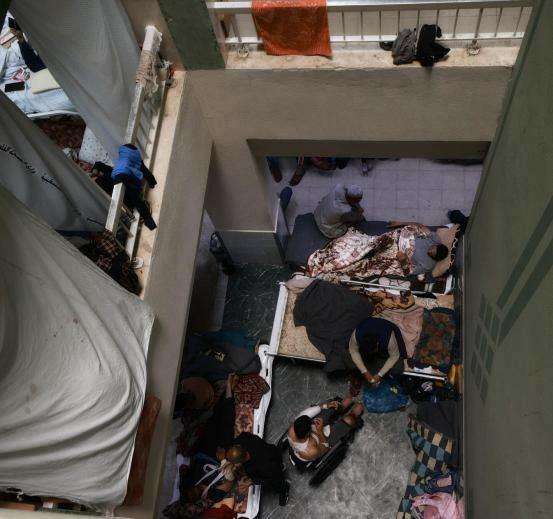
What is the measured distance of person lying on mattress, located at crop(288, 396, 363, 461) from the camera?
5.06 metres

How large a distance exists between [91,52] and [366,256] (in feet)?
12.8

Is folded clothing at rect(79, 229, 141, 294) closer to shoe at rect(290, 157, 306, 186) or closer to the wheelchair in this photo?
the wheelchair

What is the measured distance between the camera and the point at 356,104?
161 inches

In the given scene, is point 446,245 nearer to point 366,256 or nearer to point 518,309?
point 366,256

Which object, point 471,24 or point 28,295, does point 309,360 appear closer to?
point 28,295

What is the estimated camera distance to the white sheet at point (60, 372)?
217 cm

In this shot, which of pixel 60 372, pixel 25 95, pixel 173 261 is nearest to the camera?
pixel 60 372

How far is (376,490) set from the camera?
5.32 meters

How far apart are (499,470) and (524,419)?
767 mm

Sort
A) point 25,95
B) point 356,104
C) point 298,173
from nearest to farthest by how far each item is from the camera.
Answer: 1. point 356,104
2. point 25,95
3. point 298,173

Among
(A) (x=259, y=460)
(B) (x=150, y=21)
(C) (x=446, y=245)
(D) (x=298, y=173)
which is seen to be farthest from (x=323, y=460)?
(B) (x=150, y=21)

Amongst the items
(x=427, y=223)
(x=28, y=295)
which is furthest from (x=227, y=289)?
(x=28, y=295)

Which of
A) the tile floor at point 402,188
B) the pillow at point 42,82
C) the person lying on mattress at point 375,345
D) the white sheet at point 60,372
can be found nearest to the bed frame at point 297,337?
the person lying on mattress at point 375,345

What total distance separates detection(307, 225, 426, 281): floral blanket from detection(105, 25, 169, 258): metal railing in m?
2.89
